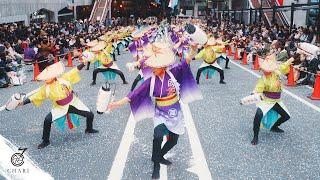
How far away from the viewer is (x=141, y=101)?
5.75 meters

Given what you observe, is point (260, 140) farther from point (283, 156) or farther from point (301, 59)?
point (301, 59)

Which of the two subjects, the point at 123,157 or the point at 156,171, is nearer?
the point at 156,171

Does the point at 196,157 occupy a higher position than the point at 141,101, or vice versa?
the point at 141,101

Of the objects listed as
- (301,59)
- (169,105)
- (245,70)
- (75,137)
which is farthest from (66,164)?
(245,70)

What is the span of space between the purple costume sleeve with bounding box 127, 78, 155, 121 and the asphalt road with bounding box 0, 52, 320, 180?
2.73 feet

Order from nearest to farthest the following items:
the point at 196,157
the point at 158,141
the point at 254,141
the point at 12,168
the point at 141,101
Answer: the point at 12,168 < the point at 158,141 < the point at 141,101 < the point at 196,157 < the point at 254,141

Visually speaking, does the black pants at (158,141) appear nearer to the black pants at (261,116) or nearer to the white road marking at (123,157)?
the white road marking at (123,157)

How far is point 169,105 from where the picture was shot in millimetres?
5543

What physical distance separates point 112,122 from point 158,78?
3.25 meters

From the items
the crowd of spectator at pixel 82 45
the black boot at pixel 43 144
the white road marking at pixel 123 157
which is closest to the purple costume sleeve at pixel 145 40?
the crowd of spectator at pixel 82 45

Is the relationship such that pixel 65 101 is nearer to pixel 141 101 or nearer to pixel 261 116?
pixel 141 101

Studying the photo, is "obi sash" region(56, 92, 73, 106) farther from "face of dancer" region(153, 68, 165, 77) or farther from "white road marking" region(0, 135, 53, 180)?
"white road marking" region(0, 135, 53, 180)

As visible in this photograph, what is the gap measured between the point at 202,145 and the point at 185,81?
148 cm

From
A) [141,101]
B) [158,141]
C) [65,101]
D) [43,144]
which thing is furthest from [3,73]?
Result: [158,141]
